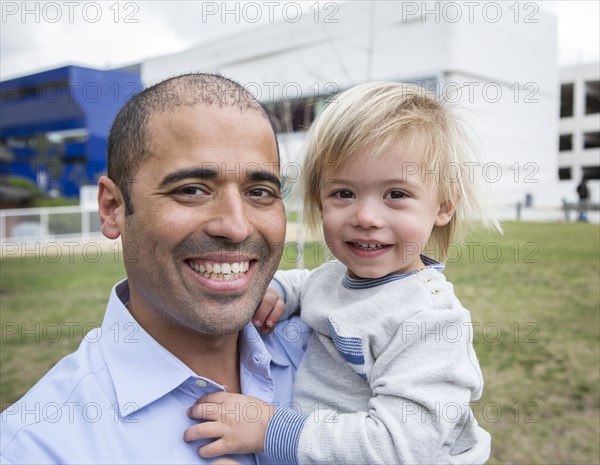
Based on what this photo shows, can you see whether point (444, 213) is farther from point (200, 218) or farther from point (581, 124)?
point (581, 124)

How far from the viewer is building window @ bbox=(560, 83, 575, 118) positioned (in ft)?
150

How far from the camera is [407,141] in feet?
6.78

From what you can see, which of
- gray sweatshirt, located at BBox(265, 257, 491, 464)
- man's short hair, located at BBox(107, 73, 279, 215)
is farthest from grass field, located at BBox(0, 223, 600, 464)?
man's short hair, located at BBox(107, 73, 279, 215)

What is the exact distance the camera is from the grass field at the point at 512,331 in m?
5.55

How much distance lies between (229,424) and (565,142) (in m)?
49.9

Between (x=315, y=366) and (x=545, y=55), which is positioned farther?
(x=545, y=55)

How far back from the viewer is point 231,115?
181 centimetres

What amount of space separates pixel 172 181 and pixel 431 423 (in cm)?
98

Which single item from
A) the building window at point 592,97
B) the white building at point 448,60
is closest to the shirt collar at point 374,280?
the white building at point 448,60

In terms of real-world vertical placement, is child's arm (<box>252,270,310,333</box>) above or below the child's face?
below

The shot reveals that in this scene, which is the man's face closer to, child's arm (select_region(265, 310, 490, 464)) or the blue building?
child's arm (select_region(265, 310, 490, 464))

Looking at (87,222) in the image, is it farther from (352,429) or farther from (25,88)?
(352,429)

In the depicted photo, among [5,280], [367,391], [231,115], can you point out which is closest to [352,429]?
[367,391]

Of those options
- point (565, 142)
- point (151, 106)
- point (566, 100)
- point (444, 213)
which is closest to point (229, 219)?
point (151, 106)
